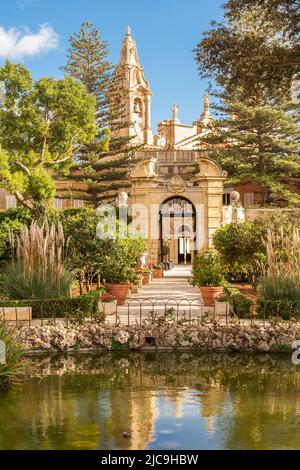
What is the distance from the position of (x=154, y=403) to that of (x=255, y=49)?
8.29 meters

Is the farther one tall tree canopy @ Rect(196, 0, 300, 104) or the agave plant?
tall tree canopy @ Rect(196, 0, 300, 104)

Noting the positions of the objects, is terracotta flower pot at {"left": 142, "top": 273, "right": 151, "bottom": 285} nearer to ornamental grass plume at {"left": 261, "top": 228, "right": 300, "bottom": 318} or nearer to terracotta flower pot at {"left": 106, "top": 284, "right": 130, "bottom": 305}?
terracotta flower pot at {"left": 106, "top": 284, "right": 130, "bottom": 305}

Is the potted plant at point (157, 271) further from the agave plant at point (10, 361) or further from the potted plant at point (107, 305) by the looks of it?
the agave plant at point (10, 361)

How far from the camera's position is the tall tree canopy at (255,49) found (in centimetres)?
1303

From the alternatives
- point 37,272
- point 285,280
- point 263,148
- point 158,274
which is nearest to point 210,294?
point 285,280

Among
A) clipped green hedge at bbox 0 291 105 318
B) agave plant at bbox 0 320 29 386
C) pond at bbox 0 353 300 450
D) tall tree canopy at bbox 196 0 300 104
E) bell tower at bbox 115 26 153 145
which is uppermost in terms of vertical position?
bell tower at bbox 115 26 153 145

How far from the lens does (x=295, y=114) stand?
3256 cm

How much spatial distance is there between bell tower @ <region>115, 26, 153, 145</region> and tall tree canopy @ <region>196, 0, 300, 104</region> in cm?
2652

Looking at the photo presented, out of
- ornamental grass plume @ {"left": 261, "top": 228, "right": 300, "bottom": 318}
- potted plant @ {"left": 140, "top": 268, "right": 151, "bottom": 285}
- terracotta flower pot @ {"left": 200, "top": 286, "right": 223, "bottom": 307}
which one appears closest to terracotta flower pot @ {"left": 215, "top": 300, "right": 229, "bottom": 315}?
ornamental grass plume @ {"left": 261, "top": 228, "right": 300, "bottom": 318}

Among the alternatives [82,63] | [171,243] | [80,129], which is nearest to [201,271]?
[80,129]

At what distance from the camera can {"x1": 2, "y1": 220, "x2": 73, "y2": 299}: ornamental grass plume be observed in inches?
456

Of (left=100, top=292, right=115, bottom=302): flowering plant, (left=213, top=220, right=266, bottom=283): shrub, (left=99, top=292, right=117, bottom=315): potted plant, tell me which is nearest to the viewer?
(left=99, top=292, right=117, bottom=315): potted plant

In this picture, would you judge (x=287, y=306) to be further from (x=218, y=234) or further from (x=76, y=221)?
(x=218, y=234)

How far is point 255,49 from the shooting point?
13.2m
